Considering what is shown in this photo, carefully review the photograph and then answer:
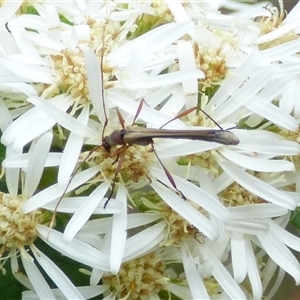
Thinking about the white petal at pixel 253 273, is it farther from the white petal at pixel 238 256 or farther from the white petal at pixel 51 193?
the white petal at pixel 51 193

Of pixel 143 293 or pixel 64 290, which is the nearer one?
pixel 64 290

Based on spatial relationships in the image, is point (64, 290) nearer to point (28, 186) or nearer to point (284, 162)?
point (28, 186)

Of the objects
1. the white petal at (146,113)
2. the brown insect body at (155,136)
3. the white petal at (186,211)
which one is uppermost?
the white petal at (146,113)

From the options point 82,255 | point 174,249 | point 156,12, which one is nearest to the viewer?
point 82,255

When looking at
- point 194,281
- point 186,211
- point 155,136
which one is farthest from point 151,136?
point 194,281

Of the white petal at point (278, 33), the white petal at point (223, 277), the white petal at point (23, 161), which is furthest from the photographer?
the white petal at point (278, 33)

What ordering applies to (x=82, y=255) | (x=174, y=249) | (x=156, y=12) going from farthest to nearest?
(x=156, y=12), (x=174, y=249), (x=82, y=255)

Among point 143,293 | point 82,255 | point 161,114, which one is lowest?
point 143,293

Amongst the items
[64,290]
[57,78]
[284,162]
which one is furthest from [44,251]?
[284,162]

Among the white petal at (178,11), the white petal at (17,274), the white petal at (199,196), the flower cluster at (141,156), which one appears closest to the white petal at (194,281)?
the flower cluster at (141,156)
